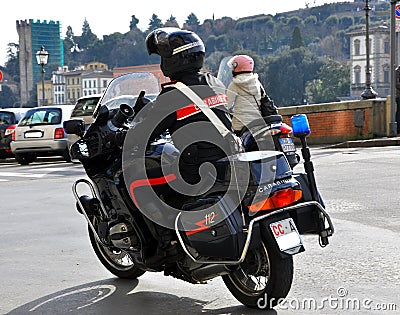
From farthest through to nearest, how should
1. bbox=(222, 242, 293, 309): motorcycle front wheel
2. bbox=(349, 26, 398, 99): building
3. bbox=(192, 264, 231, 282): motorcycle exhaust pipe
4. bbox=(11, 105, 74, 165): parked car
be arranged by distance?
bbox=(349, 26, 398, 99): building < bbox=(11, 105, 74, 165): parked car < bbox=(192, 264, 231, 282): motorcycle exhaust pipe < bbox=(222, 242, 293, 309): motorcycle front wheel

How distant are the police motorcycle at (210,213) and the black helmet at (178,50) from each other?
0.36m

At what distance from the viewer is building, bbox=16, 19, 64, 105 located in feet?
383

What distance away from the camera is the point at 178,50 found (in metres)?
5.63

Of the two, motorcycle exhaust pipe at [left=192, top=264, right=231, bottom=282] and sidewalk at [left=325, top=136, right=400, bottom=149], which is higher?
motorcycle exhaust pipe at [left=192, top=264, right=231, bottom=282]

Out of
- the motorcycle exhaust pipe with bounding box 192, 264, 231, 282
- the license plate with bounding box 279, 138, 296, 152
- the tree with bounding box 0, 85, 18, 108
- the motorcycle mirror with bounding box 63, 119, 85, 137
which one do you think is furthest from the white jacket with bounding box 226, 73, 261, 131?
the tree with bounding box 0, 85, 18, 108

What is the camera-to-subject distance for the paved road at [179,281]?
5.69 m

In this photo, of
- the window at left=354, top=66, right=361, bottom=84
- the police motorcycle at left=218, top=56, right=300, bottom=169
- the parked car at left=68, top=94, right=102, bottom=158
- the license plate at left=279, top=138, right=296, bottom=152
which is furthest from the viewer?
the window at left=354, top=66, right=361, bottom=84

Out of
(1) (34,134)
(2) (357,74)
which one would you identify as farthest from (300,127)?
(2) (357,74)

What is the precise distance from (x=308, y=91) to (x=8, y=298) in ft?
315

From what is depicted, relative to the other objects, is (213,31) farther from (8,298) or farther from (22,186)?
(8,298)

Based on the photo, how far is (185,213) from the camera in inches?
213

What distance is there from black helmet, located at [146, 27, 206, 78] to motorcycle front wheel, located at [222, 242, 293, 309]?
131 cm

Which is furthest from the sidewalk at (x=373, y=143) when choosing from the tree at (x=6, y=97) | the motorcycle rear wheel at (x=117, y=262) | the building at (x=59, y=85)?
the tree at (x=6, y=97)

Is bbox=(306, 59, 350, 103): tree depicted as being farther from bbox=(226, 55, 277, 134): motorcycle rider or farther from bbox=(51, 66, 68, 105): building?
bbox=(226, 55, 277, 134): motorcycle rider
